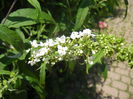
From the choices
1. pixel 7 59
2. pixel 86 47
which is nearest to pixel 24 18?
pixel 7 59

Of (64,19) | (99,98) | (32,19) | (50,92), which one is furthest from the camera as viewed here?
(99,98)

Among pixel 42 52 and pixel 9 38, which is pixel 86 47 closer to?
pixel 42 52

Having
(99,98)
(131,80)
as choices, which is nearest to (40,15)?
(99,98)

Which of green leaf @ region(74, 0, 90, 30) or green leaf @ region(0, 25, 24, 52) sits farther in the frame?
green leaf @ region(74, 0, 90, 30)

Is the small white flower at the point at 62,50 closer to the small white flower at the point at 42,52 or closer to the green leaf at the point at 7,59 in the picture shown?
the small white flower at the point at 42,52

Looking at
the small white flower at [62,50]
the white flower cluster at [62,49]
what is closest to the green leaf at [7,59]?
the white flower cluster at [62,49]

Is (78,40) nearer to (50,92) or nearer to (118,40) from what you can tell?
(118,40)

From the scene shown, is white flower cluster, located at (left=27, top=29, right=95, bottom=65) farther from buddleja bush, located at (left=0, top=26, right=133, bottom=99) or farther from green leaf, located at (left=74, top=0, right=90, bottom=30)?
green leaf, located at (left=74, top=0, right=90, bottom=30)

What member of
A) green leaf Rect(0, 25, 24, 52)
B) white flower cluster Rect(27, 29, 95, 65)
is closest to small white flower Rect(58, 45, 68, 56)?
white flower cluster Rect(27, 29, 95, 65)
